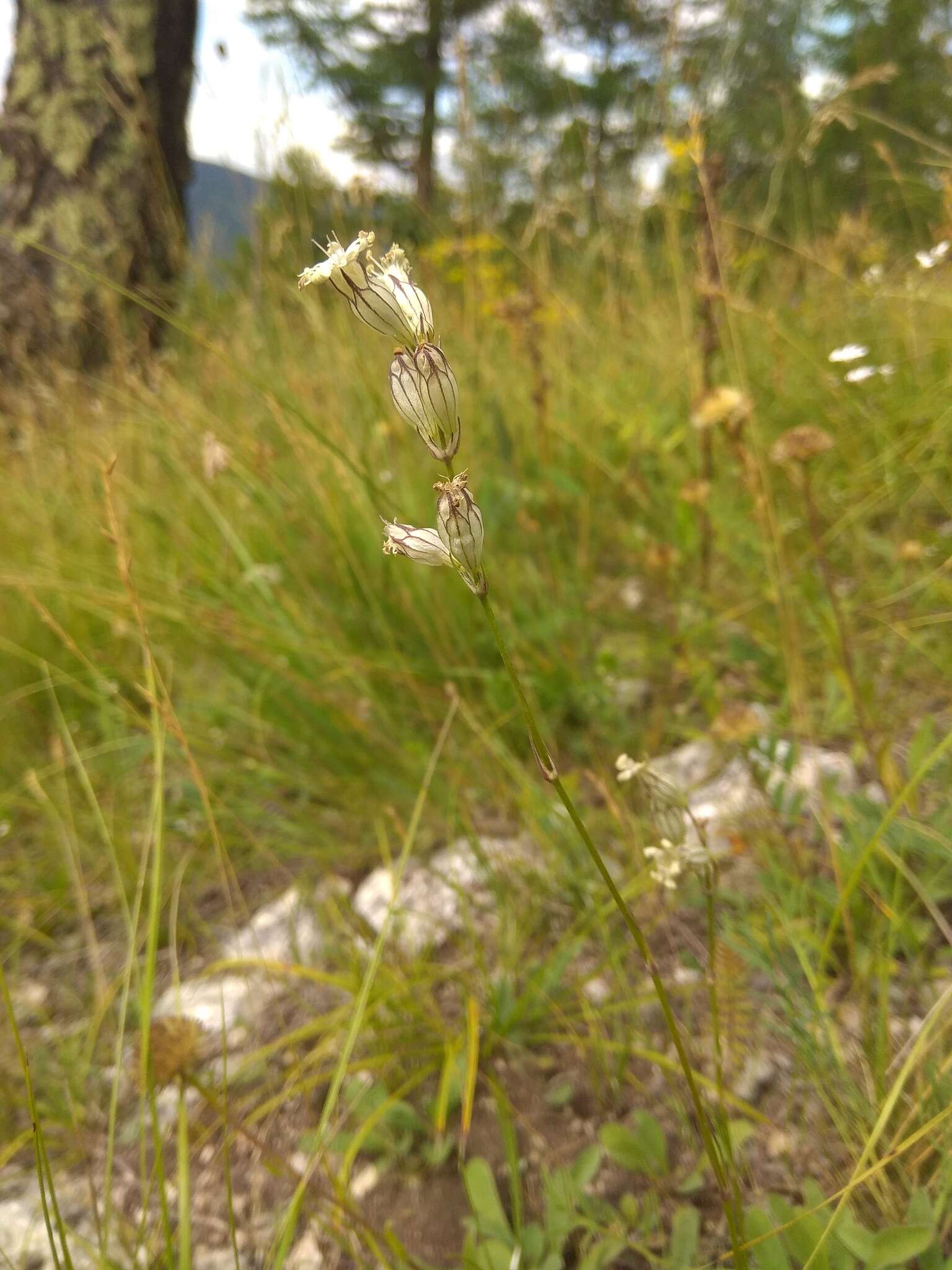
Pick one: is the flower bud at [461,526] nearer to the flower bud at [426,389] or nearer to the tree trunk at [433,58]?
the flower bud at [426,389]

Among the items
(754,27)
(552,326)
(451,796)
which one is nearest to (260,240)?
(552,326)

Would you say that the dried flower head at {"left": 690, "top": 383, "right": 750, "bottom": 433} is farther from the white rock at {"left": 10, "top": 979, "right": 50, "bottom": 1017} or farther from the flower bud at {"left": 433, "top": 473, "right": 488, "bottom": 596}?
the white rock at {"left": 10, "top": 979, "right": 50, "bottom": 1017}

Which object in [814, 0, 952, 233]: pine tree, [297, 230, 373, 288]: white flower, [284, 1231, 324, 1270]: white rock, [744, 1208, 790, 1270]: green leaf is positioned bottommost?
[284, 1231, 324, 1270]: white rock

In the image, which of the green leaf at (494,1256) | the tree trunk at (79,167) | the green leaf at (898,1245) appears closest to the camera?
the green leaf at (898,1245)

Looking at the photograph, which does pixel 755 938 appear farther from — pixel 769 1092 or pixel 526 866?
pixel 526 866

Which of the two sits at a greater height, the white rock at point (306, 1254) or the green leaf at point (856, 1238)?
the green leaf at point (856, 1238)

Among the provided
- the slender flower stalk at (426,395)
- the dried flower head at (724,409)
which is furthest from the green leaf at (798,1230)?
the dried flower head at (724,409)

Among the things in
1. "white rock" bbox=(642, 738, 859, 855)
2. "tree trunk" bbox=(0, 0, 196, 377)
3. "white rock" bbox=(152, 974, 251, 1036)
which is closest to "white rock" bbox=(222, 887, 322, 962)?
"white rock" bbox=(152, 974, 251, 1036)
